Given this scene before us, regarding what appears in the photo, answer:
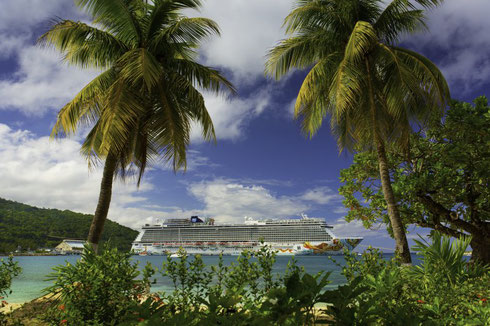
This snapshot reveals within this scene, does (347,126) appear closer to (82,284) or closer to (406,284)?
(406,284)

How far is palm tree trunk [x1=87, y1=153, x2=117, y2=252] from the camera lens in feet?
22.0

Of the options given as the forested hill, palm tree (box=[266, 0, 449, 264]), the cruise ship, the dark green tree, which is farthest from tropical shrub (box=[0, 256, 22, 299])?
the cruise ship

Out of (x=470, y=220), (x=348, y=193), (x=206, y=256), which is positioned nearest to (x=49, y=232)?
(x=206, y=256)

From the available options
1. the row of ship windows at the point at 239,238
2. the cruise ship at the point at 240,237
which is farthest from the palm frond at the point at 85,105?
the row of ship windows at the point at 239,238

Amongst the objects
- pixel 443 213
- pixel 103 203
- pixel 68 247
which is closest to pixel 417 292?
pixel 103 203

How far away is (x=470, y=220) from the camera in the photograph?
30.4 feet

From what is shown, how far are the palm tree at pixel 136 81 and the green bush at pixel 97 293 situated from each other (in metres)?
3.71

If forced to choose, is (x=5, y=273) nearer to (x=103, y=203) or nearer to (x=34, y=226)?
(x=103, y=203)

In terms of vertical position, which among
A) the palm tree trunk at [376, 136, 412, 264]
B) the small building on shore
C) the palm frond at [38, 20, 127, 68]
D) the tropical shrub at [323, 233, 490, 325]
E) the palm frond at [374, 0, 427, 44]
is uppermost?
the palm frond at [374, 0, 427, 44]

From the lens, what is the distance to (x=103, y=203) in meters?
6.90

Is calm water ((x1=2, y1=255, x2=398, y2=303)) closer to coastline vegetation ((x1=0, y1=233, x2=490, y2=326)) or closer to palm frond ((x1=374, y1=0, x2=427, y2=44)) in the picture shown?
coastline vegetation ((x1=0, y1=233, x2=490, y2=326))

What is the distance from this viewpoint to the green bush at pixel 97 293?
2854mm

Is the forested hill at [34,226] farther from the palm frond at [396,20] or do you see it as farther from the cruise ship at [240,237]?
the palm frond at [396,20]

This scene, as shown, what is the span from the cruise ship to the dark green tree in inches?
1806
